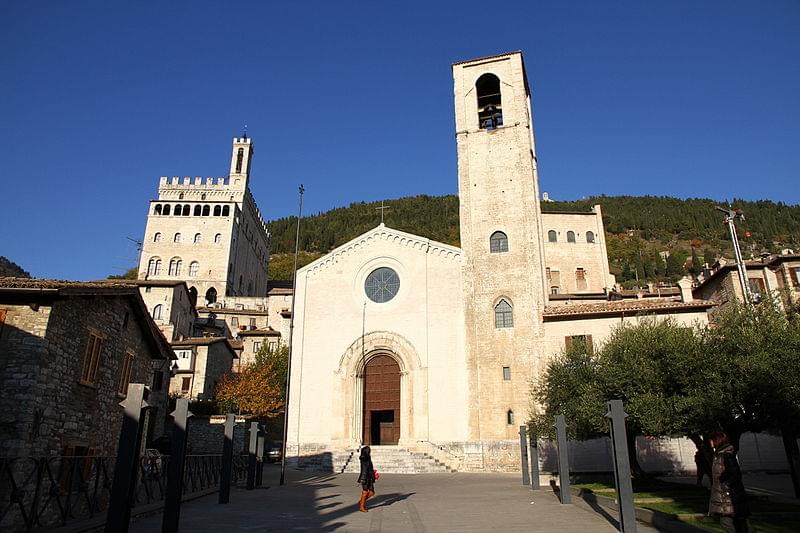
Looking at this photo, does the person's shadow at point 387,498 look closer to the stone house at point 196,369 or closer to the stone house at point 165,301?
the stone house at point 196,369

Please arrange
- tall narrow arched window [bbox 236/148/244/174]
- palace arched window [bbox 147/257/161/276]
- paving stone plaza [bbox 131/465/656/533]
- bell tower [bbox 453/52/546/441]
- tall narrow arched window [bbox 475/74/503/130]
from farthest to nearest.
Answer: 1. tall narrow arched window [bbox 236/148/244/174]
2. palace arched window [bbox 147/257/161/276]
3. tall narrow arched window [bbox 475/74/503/130]
4. bell tower [bbox 453/52/546/441]
5. paving stone plaza [bbox 131/465/656/533]

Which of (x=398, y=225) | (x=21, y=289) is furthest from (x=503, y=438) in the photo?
(x=398, y=225)

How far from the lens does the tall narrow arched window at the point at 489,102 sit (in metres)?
37.4

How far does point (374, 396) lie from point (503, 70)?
23.7 metres

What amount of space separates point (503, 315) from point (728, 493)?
2228 cm

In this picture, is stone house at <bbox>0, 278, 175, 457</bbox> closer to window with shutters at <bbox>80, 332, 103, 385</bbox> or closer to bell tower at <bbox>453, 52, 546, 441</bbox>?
window with shutters at <bbox>80, 332, 103, 385</bbox>

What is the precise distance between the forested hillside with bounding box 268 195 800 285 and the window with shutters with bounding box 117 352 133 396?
9618 centimetres

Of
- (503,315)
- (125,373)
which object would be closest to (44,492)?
(125,373)

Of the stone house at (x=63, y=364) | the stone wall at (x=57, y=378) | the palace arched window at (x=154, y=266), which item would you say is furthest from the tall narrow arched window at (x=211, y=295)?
the stone wall at (x=57, y=378)

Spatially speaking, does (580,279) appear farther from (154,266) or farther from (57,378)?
(57,378)

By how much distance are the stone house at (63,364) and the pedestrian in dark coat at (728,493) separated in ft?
47.8

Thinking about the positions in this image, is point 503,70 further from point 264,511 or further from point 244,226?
point 244,226

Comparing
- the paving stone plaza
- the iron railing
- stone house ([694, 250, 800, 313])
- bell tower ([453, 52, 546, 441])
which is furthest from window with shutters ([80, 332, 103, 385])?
stone house ([694, 250, 800, 313])

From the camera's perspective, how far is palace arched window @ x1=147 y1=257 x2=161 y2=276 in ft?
242
